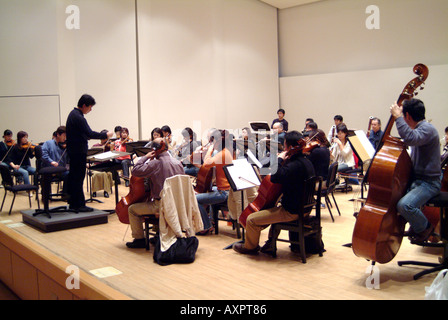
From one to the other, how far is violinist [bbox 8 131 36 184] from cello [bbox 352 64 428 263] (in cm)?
617

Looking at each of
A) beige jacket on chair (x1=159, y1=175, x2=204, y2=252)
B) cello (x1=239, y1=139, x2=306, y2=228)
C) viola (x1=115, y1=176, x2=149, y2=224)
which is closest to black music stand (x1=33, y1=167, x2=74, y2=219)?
viola (x1=115, y1=176, x2=149, y2=224)

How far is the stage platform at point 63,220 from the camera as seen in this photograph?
5.12m

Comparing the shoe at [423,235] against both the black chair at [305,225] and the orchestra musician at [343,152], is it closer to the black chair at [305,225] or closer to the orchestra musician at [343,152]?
the black chair at [305,225]

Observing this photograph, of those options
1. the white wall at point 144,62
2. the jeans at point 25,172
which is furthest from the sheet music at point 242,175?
the white wall at point 144,62

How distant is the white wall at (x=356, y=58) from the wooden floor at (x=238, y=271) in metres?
7.60

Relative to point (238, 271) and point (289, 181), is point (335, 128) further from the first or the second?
point (238, 271)

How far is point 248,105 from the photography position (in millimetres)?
13180

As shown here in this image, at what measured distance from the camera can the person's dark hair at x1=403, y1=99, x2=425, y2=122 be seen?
3.31m

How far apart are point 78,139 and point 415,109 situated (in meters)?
3.95

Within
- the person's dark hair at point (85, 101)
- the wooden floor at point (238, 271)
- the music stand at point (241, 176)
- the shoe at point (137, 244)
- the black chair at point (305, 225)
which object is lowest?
the wooden floor at point (238, 271)

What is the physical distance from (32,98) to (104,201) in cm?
399

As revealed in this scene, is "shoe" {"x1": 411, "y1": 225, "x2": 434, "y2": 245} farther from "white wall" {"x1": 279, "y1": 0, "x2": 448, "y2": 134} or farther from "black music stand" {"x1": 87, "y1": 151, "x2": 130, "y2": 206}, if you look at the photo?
"white wall" {"x1": 279, "y1": 0, "x2": 448, "y2": 134}

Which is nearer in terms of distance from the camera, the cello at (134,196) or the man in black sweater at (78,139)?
the cello at (134,196)

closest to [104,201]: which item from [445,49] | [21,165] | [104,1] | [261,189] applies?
[21,165]
